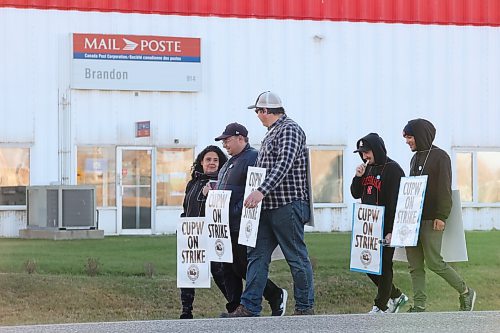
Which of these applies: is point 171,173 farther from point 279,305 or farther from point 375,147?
point 279,305

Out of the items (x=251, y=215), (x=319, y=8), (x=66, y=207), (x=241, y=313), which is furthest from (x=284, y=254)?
(x=319, y=8)

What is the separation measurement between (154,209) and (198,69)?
10.7 feet

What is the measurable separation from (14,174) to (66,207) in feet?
7.21

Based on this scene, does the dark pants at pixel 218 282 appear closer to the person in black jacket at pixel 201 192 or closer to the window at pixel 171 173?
the person in black jacket at pixel 201 192

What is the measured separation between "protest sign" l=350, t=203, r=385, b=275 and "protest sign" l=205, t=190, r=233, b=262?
56.1 inches

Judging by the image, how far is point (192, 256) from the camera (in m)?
10.8

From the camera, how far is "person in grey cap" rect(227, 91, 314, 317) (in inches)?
373

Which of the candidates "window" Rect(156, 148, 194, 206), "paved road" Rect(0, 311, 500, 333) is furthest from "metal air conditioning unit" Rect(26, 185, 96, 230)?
"paved road" Rect(0, 311, 500, 333)

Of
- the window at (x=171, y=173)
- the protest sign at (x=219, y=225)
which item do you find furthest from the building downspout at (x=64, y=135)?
the protest sign at (x=219, y=225)

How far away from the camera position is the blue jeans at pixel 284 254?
949 cm

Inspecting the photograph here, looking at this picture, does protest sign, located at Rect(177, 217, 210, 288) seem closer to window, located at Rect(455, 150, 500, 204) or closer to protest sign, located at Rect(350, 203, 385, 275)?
protest sign, located at Rect(350, 203, 385, 275)

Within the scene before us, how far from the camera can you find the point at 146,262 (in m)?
16.1

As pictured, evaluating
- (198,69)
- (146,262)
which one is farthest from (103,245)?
(198,69)

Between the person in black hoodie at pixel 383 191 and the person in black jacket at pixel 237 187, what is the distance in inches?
40.7
